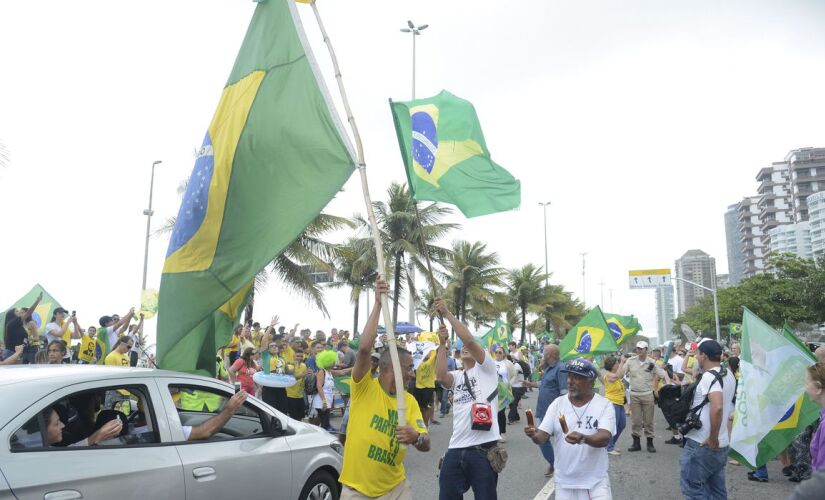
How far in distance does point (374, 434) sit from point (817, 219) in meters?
129

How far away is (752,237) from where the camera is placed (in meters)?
133

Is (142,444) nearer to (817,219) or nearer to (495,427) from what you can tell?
(495,427)

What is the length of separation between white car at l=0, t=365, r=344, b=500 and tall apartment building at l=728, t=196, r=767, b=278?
143 meters

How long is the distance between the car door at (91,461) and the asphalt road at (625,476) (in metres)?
4.08

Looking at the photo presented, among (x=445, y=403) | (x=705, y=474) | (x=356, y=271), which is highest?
(x=356, y=271)

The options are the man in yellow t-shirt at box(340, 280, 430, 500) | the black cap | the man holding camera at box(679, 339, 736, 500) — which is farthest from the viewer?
the black cap

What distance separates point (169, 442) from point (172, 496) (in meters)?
0.36

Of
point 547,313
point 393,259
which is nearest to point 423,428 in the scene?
point 393,259

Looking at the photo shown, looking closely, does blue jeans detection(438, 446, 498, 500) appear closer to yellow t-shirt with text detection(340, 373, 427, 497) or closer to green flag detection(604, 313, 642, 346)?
yellow t-shirt with text detection(340, 373, 427, 497)

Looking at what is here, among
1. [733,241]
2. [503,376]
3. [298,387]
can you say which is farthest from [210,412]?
[733,241]

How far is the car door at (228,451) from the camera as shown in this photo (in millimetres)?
4406

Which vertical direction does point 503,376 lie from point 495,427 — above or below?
above

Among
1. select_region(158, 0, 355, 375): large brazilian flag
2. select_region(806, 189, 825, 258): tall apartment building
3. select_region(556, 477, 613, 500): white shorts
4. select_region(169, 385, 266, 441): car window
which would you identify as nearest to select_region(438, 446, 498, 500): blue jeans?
select_region(556, 477, 613, 500): white shorts

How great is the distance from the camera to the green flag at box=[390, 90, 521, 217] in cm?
659
